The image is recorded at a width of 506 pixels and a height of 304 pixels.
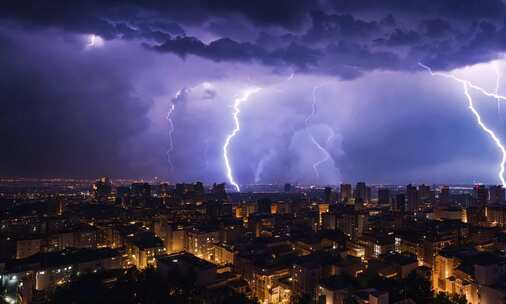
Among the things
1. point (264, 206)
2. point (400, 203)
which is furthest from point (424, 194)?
point (264, 206)

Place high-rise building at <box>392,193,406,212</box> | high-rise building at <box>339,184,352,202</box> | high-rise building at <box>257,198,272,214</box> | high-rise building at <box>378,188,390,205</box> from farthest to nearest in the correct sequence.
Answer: high-rise building at <box>339,184,352,202</box> → high-rise building at <box>378,188,390,205</box> → high-rise building at <box>392,193,406,212</box> → high-rise building at <box>257,198,272,214</box>

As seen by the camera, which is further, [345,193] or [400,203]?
[345,193]

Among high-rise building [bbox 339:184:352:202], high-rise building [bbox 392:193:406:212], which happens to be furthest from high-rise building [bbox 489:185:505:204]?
high-rise building [bbox 339:184:352:202]

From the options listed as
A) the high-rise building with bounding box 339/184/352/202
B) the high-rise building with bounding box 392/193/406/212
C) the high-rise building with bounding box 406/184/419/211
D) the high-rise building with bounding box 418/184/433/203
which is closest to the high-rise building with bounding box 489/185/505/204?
the high-rise building with bounding box 418/184/433/203

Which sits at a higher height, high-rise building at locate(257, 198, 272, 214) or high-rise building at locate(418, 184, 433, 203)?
high-rise building at locate(418, 184, 433, 203)

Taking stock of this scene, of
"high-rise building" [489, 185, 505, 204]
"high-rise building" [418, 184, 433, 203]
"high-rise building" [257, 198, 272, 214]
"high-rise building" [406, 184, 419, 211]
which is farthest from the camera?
"high-rise building" [418, 184, 433, 203]

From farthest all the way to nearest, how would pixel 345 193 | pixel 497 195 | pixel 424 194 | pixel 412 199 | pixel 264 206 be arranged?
pixel 345 193
pixel 424 194
pixel 497 195
pixel 412 199
pixel 264 206

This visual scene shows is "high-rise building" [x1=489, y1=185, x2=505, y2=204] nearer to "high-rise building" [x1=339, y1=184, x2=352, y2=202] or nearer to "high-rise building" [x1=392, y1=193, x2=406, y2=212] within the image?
"high-rise building" [x1=392, y1=193, x2=406, y2=212]

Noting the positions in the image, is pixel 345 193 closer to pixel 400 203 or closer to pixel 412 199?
pixel 412 199

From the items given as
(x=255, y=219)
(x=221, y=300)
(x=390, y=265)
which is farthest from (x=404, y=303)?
(x=255, y=219)

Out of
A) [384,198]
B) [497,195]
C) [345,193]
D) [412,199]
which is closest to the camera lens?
[412,199]

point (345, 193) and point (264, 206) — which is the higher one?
point (345, 193)

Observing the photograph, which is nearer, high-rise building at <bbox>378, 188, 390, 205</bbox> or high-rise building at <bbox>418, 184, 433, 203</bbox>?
high-rise building at <bbox>418, 184, 433, 203</bbox>
